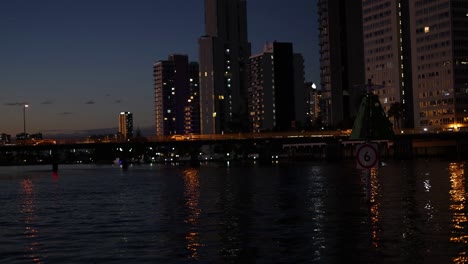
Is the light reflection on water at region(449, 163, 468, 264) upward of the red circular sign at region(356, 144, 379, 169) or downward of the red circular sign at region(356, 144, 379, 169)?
downward

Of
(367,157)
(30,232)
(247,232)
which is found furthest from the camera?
(30,232)

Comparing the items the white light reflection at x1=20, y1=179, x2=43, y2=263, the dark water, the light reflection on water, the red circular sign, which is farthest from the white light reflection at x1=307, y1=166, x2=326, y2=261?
the white light reflection at x1=20, y1=179, x2=43, y2=263

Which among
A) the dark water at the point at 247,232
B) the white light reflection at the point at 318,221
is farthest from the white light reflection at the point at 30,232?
the white light reflection at the point at 318,221

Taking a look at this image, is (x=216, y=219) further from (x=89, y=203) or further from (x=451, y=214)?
(x=89, y=203)

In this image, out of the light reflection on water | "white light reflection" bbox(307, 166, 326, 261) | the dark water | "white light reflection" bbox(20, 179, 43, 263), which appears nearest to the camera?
the light reflection on water

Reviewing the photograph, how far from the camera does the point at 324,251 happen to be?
1146 inches

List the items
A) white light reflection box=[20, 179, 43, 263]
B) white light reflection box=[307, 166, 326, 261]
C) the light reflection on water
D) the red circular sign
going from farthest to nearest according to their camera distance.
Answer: the red circular sign → white light reflection box=[20, 179, 43, 263] → white light reflection box=[307, 166, 326, 261] → the light reflection on water

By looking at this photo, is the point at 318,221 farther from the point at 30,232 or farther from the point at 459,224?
the point at 30,232

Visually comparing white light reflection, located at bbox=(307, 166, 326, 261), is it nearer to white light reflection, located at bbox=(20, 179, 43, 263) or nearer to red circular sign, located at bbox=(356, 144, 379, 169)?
red circular sign, located at bbox=(356, 144, 379, 169)

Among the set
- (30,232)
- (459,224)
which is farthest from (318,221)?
(30,232)

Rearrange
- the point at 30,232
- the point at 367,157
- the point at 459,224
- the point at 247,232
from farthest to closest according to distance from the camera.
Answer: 1. the point at 30,232
2. the point at 459,224
3. the point at 247,232
4. the point at 367,157

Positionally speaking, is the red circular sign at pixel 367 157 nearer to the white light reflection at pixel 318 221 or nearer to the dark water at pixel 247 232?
the dark water at pixel 247 232

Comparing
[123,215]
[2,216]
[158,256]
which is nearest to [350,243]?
[158,256]

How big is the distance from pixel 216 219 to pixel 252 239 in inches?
450
